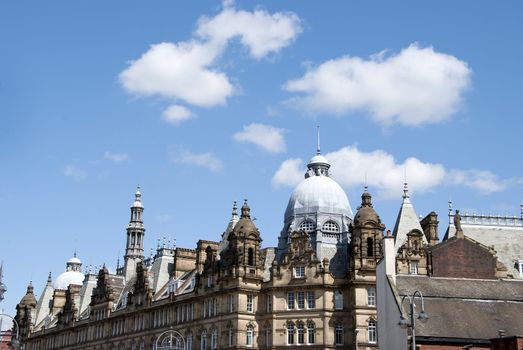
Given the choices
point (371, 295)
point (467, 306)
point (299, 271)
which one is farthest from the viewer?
point (299, 271)

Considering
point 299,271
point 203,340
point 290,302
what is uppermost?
point 299,271

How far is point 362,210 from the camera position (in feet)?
310

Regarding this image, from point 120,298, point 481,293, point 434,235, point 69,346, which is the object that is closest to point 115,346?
point 120,298

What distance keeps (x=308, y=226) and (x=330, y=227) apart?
8.82 feet

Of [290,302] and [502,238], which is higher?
[502,238]

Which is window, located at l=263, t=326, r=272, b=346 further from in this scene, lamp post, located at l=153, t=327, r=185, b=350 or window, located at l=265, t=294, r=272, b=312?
lamp post, located at l=153, t=327, r=185, b=350

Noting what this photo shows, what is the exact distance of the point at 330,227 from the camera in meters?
101

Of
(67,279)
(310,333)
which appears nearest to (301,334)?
(310,333)

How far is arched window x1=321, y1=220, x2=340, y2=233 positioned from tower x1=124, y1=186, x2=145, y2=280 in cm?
4738

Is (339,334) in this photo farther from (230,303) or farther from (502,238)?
(502,238)

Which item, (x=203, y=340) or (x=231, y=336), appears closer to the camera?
(x=231, y=336)

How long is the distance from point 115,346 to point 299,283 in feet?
129

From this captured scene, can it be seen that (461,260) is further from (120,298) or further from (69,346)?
(69,346)

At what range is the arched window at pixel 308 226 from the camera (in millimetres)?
101312
